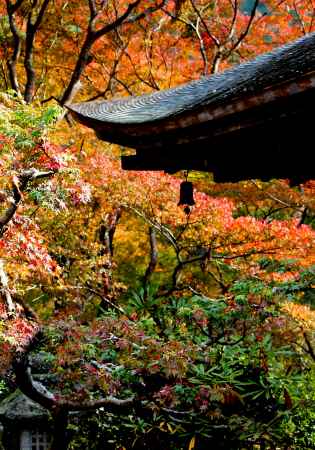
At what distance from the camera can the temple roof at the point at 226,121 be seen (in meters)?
2.73

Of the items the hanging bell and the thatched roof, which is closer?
the hanging bell

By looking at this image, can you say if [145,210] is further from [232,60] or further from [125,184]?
[232,60]

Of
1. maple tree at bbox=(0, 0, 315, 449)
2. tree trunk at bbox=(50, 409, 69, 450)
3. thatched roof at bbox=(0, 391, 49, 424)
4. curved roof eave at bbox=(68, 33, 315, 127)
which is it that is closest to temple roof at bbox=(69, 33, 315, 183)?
curved roof eave at bbox=(68, 33, 315, 127)

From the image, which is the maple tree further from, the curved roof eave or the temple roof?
the temple roof

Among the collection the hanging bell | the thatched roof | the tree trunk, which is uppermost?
the hanging bell

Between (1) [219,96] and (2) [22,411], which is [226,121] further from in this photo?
(2) [22,411]

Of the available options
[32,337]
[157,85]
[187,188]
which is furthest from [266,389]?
[157,85]

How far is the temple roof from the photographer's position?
108 inches

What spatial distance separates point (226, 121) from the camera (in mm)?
3016

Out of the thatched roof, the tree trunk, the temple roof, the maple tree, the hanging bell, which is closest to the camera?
the temple roof

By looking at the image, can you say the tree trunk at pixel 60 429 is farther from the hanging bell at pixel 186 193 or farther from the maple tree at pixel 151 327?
the hanging bell at pixel 186 193

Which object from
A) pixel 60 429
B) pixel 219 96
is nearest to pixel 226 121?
pixel 219 96

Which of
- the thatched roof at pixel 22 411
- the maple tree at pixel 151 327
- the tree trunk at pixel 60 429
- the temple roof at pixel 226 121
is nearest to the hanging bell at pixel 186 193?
the temple roof at pixel 226 121

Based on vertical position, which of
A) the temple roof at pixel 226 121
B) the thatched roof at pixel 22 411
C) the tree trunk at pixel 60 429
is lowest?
the thatched roof at pixel 22 411
